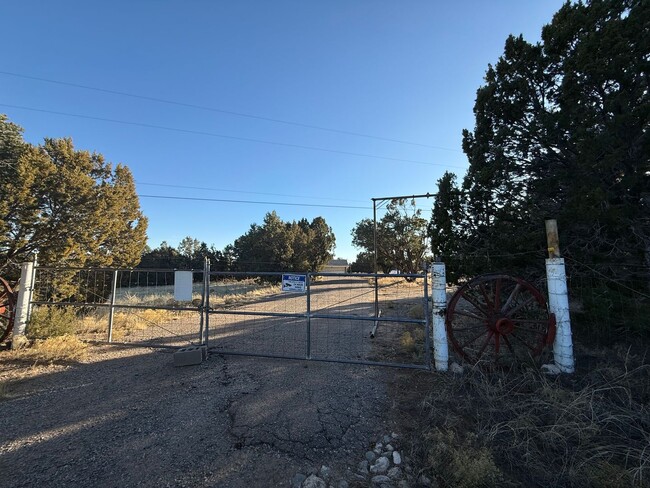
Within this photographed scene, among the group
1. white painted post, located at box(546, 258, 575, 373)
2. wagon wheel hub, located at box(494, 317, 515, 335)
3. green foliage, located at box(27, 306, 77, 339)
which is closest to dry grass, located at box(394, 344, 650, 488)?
white painted post, located at box(546, 258, 575, 373)

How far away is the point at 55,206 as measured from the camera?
51.0 feet

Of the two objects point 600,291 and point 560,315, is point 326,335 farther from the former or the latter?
point 600,291

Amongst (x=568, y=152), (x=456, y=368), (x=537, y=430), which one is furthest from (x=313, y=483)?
(x=568, y=152)

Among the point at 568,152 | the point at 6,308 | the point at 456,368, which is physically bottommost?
the point at 456,368

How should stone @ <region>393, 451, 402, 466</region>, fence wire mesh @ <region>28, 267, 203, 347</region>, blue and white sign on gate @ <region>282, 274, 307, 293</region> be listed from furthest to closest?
fence wire mesh @ <region>28, 267, 203, 347</region>, blue and white sign on gate @ <region>282, 274, 307, 293</region>, stone @ <region>393, 451, 402, 466</region>

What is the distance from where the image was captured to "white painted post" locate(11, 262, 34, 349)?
268 inches

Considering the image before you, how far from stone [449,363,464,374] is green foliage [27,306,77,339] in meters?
8.56

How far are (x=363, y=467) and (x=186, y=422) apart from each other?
7.33 feet

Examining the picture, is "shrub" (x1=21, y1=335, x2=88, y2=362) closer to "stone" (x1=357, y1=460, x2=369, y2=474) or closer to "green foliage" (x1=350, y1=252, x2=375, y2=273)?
"stone" (x1=357, y1=460, x2=369, y2=474)

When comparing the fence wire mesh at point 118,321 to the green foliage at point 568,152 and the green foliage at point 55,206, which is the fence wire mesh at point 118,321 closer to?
the green foliage at point 55,206

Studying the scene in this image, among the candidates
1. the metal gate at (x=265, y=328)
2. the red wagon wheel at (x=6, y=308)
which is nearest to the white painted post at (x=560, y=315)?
the metal gate at (x=265, y=328)

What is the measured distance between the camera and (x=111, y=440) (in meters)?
3.53

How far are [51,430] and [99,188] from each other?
751 inches

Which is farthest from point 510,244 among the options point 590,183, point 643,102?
point 643,102
